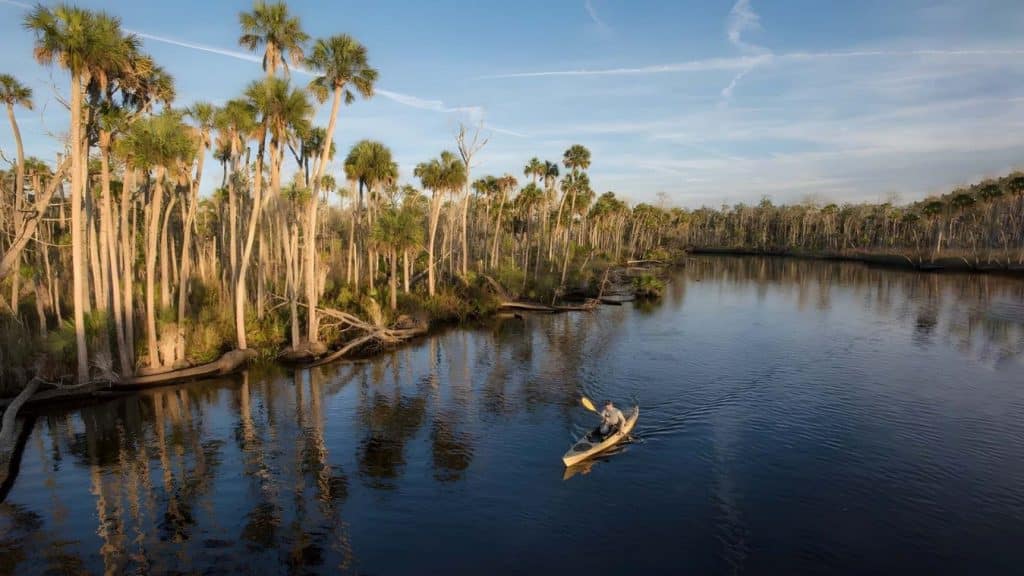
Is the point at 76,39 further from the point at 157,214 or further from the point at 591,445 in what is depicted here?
the point at 591,445

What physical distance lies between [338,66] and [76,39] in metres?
11.6

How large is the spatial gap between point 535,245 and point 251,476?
77417 millimetres

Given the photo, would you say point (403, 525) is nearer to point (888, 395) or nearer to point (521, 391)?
point (521, 391)

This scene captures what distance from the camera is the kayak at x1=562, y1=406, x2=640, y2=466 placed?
18453 millimetres

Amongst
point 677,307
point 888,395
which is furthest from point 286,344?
point 677,307

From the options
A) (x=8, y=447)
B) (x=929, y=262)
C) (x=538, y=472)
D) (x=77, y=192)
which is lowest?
(x=538, y=472)

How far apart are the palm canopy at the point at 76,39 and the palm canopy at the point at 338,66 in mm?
9404

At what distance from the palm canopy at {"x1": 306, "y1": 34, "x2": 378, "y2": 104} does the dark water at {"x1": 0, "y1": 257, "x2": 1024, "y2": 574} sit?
589 inches

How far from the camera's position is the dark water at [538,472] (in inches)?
544

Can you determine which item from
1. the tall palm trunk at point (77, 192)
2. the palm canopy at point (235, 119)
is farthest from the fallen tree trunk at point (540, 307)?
the tall palm trunk at point (77, 192)

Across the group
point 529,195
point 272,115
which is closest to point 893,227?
point 529,195

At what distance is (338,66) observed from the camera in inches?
1148

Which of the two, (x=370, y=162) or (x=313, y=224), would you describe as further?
(x=370, y=162)

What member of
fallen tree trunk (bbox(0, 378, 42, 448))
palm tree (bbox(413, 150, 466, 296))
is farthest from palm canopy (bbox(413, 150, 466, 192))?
fallen tree trunk (bbox(0, 378, 42, 448))
